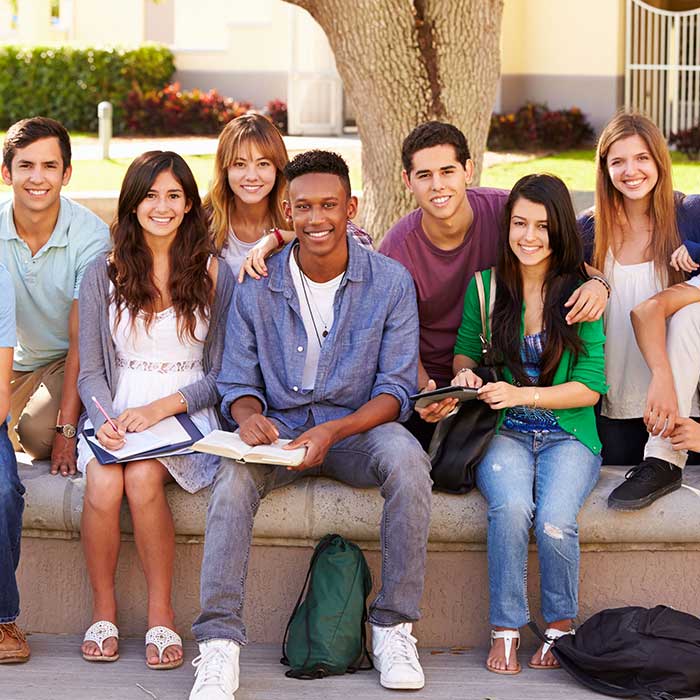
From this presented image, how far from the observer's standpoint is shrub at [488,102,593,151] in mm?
17781

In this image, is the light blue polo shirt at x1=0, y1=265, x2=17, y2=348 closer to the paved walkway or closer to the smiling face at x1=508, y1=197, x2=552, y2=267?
the paved walkway

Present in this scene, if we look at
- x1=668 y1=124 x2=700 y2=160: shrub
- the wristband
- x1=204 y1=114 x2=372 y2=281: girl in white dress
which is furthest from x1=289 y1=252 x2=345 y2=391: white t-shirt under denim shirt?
x1=668 y1=124 x2=700 y2=160: shrub

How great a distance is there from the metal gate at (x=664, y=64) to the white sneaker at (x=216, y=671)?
14.4m

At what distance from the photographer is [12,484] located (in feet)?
14.0

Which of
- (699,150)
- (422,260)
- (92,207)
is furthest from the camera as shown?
(699,150)

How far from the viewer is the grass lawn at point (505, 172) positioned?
12453 millimetres

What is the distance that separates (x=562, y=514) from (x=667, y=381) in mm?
Result: 692

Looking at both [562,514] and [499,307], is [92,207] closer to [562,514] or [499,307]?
[499,307]

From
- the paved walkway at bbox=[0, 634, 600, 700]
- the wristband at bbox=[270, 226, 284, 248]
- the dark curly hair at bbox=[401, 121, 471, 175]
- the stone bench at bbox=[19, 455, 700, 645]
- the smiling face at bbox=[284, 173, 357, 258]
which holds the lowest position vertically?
the paved walkway at bbox=[0, 634, 600, 700]

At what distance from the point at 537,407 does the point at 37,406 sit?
77.6 inches

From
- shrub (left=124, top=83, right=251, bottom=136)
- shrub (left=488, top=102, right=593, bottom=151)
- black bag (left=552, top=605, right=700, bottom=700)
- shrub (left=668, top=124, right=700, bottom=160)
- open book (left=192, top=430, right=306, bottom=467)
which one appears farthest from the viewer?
shrub (left=124, top=83, right=251, bottom=136)

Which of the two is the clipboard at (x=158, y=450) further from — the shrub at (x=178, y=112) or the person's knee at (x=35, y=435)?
the shrub at (x=178, y=112)

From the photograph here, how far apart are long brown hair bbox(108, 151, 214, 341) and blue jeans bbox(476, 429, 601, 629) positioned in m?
1.29

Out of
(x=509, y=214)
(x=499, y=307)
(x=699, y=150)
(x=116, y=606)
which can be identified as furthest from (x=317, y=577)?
(x=699, y=150)
